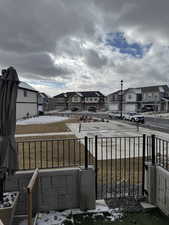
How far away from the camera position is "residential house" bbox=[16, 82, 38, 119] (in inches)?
1036

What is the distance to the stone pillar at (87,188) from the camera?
348cm

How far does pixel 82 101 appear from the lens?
69875 millimetres

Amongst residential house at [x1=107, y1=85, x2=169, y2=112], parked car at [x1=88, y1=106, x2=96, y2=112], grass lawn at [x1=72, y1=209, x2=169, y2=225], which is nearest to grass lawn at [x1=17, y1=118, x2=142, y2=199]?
grass lawn at [x1=72, y1=209, x2=169, y2=225]

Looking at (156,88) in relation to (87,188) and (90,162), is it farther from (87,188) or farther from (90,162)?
(87,188)

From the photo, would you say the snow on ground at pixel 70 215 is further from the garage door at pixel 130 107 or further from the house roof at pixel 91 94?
the house roof at pixel 91 94

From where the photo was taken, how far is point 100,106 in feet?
234

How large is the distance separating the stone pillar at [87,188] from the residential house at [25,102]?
78.3 ft

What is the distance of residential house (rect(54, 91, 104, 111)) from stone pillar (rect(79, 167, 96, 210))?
64.9m

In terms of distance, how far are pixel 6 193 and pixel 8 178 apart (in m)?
0.27

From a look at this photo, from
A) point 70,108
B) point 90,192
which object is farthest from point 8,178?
point 70,108

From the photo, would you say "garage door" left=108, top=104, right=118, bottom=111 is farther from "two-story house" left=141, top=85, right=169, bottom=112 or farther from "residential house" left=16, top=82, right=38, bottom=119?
"residential house" left=16, top=82, right=38, bottom=119

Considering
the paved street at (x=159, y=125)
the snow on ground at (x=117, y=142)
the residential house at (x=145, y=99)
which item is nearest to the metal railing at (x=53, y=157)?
the snow on ground at (x=117, y=142)

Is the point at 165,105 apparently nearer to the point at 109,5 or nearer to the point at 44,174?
the point at 109,5

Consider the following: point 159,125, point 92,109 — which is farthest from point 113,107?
point 159,125
